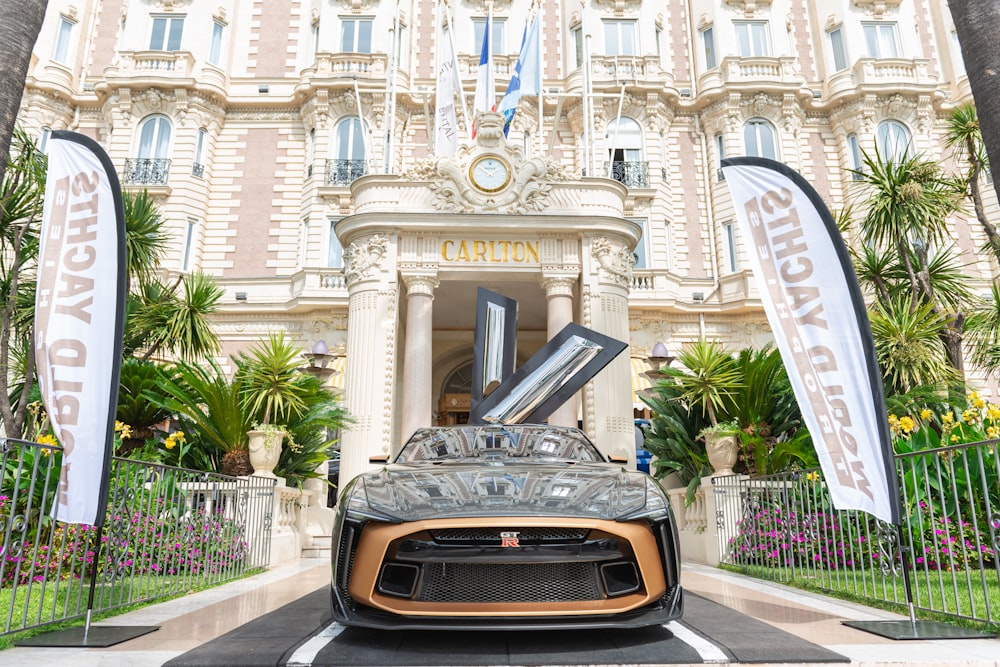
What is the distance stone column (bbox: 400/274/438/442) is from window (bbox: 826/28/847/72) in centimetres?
1967

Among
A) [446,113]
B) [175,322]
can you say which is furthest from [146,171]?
[175,322]

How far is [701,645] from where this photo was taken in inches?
147

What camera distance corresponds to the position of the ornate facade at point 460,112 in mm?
21453

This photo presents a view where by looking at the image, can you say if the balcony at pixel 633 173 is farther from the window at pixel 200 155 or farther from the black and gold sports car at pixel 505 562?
the black and gold sports car at pixel 505 562

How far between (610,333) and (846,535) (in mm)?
6388

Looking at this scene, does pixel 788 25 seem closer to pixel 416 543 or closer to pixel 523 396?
pixel 523 396

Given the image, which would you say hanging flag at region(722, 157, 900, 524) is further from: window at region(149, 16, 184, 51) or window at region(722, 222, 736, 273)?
window at region(149, 16, 184, 51)

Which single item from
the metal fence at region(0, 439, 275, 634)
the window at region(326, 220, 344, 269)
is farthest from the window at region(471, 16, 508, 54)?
the metal fence at region(0, 439, 275, 634)

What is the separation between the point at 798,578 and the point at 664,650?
4279mm

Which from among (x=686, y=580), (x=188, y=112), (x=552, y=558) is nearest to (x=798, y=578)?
(x=686, y=580)

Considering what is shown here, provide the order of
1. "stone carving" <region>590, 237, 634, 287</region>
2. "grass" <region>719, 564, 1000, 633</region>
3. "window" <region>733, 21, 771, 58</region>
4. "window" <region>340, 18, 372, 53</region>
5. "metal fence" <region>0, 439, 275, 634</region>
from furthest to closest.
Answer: "window" <region>733, 21, 771, 58</region> < "window" <region>340, 18, 372, 53</region> < "stone carving" <region>590, 237, 634, 287</region> < "metal fence" <region>0, 439, 275, 634</region> < "grass" <region>719, 564, 1000, 633</region>

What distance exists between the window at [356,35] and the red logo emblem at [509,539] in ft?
78.7

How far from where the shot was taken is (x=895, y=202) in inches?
516

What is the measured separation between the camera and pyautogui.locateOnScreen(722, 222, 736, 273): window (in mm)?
22469
